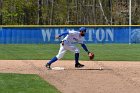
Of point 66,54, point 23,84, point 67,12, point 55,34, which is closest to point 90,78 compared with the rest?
point 23,84

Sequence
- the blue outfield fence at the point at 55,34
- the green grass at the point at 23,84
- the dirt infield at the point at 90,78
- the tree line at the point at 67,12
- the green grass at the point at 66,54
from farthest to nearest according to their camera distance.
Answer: the tree line at the point at 67,12 → the blue outfield fence at the point at 55,34 → the green grass at the point at 66,54 → the dirt infield at the point at 90,78 → the green grass at the point at 23,84

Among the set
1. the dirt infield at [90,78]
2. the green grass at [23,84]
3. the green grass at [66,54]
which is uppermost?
the green grass at [23,84]

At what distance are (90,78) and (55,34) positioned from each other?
2471cm

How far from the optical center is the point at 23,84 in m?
11.3

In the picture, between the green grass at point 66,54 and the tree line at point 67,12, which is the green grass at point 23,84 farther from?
the tree line at point 67,12

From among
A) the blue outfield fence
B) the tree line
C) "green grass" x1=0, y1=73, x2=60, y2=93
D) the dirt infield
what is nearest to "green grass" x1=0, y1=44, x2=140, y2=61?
the dirt infield

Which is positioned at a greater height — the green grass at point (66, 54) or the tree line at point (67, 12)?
the tree line at point (67, 12)

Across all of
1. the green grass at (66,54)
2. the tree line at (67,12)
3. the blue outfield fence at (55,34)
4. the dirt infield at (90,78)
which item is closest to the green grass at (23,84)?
the dirt infield at (90,78)

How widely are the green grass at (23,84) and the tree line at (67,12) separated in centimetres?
4207

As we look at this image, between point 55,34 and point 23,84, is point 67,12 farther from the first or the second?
point 23,84

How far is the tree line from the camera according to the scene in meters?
56.0

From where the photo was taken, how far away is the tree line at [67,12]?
56.0m

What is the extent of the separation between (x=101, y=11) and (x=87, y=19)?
9.65ft

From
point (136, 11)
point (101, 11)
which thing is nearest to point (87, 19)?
point (101, 11)
